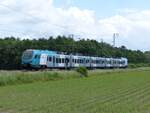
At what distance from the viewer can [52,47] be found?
11200cm

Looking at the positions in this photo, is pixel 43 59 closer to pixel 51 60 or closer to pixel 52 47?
pixel 51 60

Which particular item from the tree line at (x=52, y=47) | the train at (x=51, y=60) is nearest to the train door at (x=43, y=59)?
the train at (x=51, y=60)

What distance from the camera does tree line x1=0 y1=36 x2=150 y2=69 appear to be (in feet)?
312

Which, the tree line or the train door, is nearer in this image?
the train door

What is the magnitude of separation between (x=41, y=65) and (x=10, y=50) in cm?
3794

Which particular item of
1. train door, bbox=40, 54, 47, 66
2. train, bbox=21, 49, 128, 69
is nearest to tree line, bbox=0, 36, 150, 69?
→ train, bbox=21, 49, 128, 69

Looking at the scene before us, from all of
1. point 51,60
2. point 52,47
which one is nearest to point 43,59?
point 51,60

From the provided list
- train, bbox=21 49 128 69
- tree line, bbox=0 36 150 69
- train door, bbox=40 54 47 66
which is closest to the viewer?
train, bbox=21 49 128 69

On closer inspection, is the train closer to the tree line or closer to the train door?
the train door

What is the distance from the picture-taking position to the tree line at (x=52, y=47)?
9500cm

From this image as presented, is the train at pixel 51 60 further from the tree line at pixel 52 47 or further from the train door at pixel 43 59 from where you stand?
the tree line at pixel 52 47

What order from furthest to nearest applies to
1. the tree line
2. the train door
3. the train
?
1. the tree line
2. the train door
3. the train

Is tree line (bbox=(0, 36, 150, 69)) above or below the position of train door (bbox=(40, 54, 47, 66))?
above

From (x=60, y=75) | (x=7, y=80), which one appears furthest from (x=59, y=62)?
(x=7, y=80)
